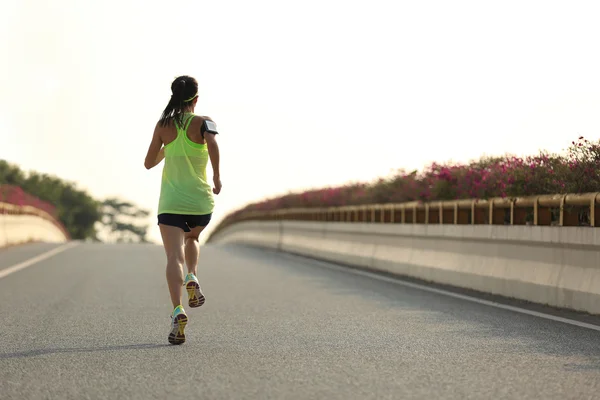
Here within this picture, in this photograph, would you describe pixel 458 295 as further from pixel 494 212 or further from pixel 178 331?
pixel 178 331

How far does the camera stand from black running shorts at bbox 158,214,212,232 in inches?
356

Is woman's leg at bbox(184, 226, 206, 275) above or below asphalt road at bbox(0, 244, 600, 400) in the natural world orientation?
above

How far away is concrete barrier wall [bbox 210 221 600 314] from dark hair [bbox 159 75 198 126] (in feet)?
15.2

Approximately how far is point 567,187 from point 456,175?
5238 mm

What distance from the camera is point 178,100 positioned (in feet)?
29.8

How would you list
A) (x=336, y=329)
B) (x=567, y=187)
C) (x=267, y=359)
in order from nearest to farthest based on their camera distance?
(x=267, y=359)
(x=336, y=329)
(x=567, y=187)

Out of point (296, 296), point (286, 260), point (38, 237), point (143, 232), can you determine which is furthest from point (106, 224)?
point (296, 296)

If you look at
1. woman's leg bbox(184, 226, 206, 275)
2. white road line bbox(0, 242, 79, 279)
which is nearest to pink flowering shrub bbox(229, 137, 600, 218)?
woman's leg bbox(184, 226, 206, 275)

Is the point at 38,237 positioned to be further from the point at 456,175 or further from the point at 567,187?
the point at 567,187

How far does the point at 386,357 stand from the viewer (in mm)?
8047

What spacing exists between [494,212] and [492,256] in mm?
675

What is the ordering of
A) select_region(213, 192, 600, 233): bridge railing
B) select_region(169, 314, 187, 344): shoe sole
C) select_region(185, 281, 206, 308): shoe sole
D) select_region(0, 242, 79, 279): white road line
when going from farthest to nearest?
1. select_region(0, 242, 79, 279): white road line
2. select_region(213, 192, 600, 233): bridge railing
3. select_region(185, 281, 206, 308): shoe sole
4. select_region(169, 314, 187, 344): shoe sole

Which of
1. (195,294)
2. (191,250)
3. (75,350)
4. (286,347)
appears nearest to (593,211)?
(286,347)

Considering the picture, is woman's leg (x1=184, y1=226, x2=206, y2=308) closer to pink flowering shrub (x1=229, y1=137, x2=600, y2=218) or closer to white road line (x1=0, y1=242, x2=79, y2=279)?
pink flowering shrub (x1=229, y1=137, x2=600, y2=218)
